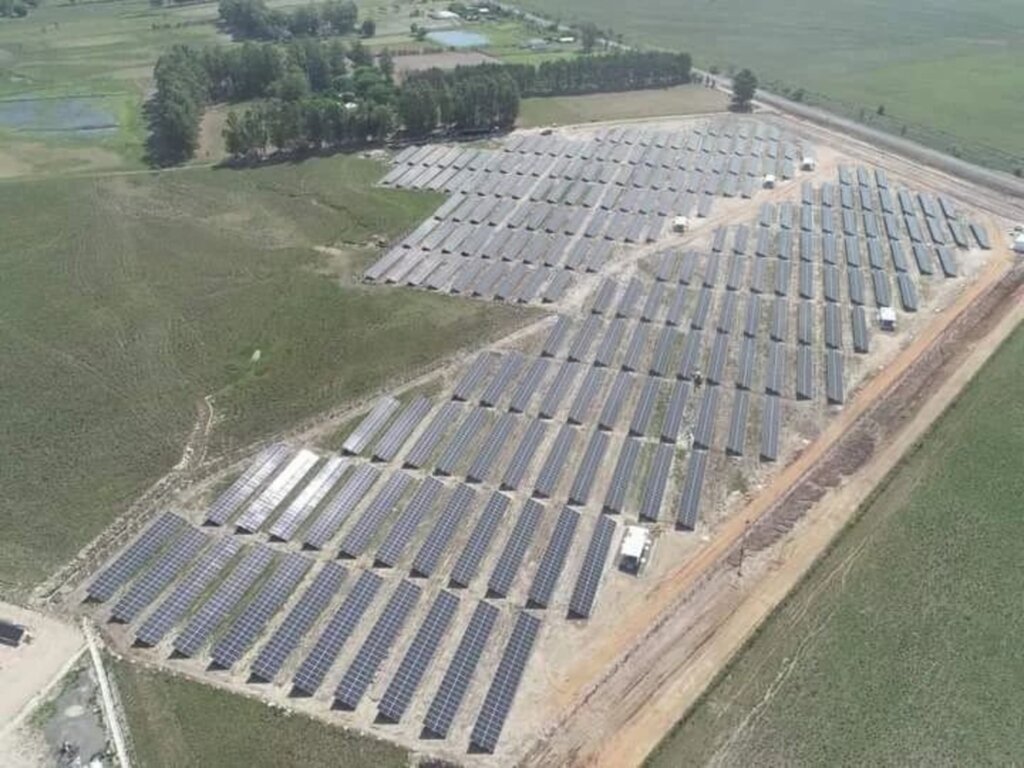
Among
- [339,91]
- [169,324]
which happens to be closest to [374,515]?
[169,324]

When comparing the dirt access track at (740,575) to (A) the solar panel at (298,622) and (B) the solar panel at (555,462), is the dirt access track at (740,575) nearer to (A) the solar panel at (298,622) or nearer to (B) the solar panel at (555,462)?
(B) the solar panel at (555,462)

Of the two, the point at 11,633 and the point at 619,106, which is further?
the point at 619,106

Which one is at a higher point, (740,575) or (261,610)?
(261,610)

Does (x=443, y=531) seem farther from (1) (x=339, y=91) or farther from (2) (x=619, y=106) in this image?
(2) (x=619, y=106)

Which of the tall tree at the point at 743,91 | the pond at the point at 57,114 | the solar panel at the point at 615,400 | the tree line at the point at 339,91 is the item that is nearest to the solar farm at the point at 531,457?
the solar panel at the point at 615,400

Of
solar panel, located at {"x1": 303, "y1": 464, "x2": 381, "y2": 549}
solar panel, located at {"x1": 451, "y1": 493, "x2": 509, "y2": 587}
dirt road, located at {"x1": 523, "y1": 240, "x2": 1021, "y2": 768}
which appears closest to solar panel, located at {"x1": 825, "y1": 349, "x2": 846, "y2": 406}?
dirt road, located at {"x1": 523, "y1": 240, "x2": 1021, "y2": 768}

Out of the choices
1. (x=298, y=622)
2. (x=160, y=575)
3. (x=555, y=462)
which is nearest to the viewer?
(x=298, y=622)

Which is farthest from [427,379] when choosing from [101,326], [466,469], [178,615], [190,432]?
[101,326]
